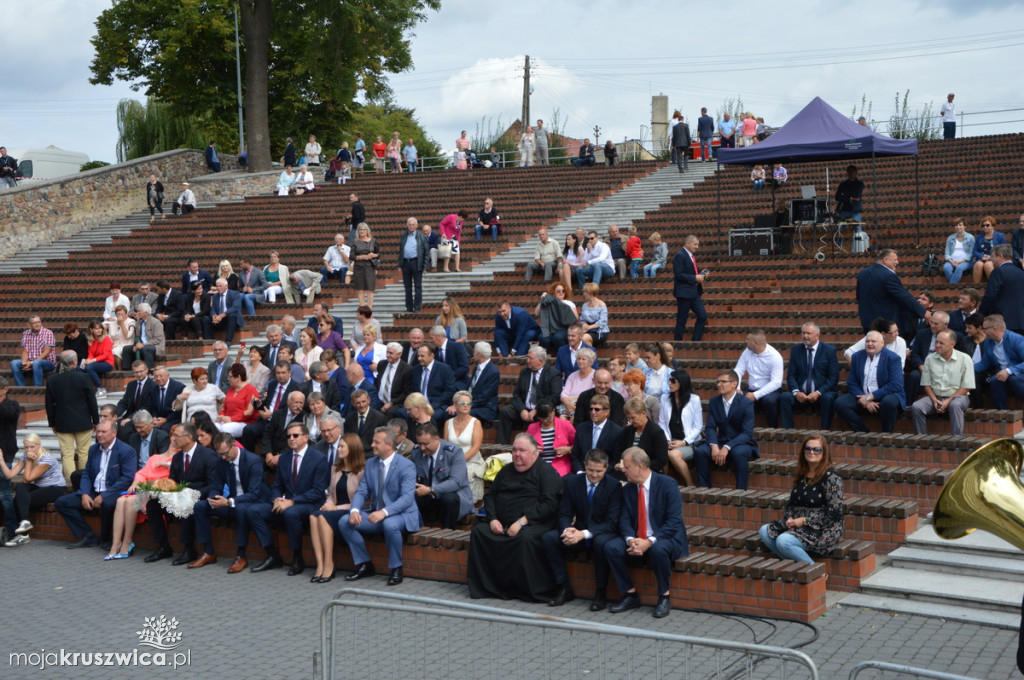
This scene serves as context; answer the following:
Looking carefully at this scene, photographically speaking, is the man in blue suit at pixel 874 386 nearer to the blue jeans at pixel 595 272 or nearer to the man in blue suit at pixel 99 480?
the blue jeans at pixel 595 272

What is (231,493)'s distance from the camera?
1122 centimetres

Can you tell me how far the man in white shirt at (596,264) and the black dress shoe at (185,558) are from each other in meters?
9.05

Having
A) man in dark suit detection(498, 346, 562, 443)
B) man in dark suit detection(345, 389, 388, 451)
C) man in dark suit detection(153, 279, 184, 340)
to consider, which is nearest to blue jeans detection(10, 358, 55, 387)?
man in dark suit detection(153, 279, 184, 340)

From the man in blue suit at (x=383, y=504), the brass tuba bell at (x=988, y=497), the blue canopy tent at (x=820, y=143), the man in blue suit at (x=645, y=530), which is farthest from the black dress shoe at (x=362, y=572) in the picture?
the blue canopy tent at (x=820, y=143)

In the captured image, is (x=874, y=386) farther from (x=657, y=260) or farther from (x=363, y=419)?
(x=657, y=260)

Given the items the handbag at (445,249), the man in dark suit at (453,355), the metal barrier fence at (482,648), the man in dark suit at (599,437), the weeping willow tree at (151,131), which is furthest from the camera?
the weeping willow tree at (151,131)

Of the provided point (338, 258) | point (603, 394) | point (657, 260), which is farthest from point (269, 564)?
point (338, 258)

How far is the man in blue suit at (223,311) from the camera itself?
62.1ft

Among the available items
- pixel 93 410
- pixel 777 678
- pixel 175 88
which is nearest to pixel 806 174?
pixel 93 410

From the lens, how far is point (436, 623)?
6227mm

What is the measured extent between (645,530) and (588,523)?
0.56m

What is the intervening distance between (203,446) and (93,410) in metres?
2.94

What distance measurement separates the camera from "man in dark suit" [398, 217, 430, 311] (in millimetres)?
18453

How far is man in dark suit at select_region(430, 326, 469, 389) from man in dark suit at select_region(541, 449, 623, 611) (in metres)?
4.29
